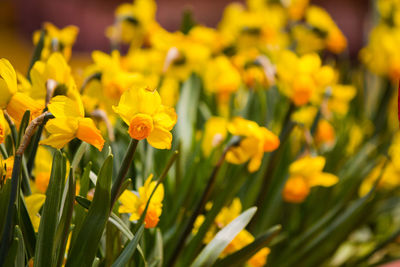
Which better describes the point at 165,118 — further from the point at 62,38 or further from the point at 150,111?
the point at 62,38

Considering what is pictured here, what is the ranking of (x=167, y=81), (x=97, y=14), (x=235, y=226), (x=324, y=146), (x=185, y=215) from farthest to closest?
(x=97, y=14)
(x=324, y=146)
(x=167, y=81)
(x=185, y=215)
(x=235, y=226)

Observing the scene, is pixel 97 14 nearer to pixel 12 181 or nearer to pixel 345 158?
pixel 345 158

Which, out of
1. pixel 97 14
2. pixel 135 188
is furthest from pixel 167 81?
pixel 97 14

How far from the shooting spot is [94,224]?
0.39 metres

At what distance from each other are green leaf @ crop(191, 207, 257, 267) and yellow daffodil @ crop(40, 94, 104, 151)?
6.1 inches

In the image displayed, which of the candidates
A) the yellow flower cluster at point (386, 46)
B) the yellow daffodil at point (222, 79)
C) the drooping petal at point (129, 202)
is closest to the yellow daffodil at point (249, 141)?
the drooping petal at point (129, 202)

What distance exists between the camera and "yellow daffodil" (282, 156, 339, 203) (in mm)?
653

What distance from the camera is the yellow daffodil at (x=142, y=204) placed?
44 centimetres

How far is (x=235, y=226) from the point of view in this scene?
0.47 meters

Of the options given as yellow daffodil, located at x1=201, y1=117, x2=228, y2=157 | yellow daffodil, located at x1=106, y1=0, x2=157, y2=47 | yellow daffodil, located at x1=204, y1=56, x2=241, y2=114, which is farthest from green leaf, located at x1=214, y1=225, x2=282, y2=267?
yellow daffodil, located at x1=106, y1=0, x2=157, y2=47

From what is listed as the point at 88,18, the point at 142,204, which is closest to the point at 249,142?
the point at 142,204

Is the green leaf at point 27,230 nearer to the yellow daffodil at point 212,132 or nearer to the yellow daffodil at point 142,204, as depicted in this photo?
the yellow daffodil at point 142,204

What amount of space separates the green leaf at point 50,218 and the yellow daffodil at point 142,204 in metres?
0.07

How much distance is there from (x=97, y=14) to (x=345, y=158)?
2683mm
